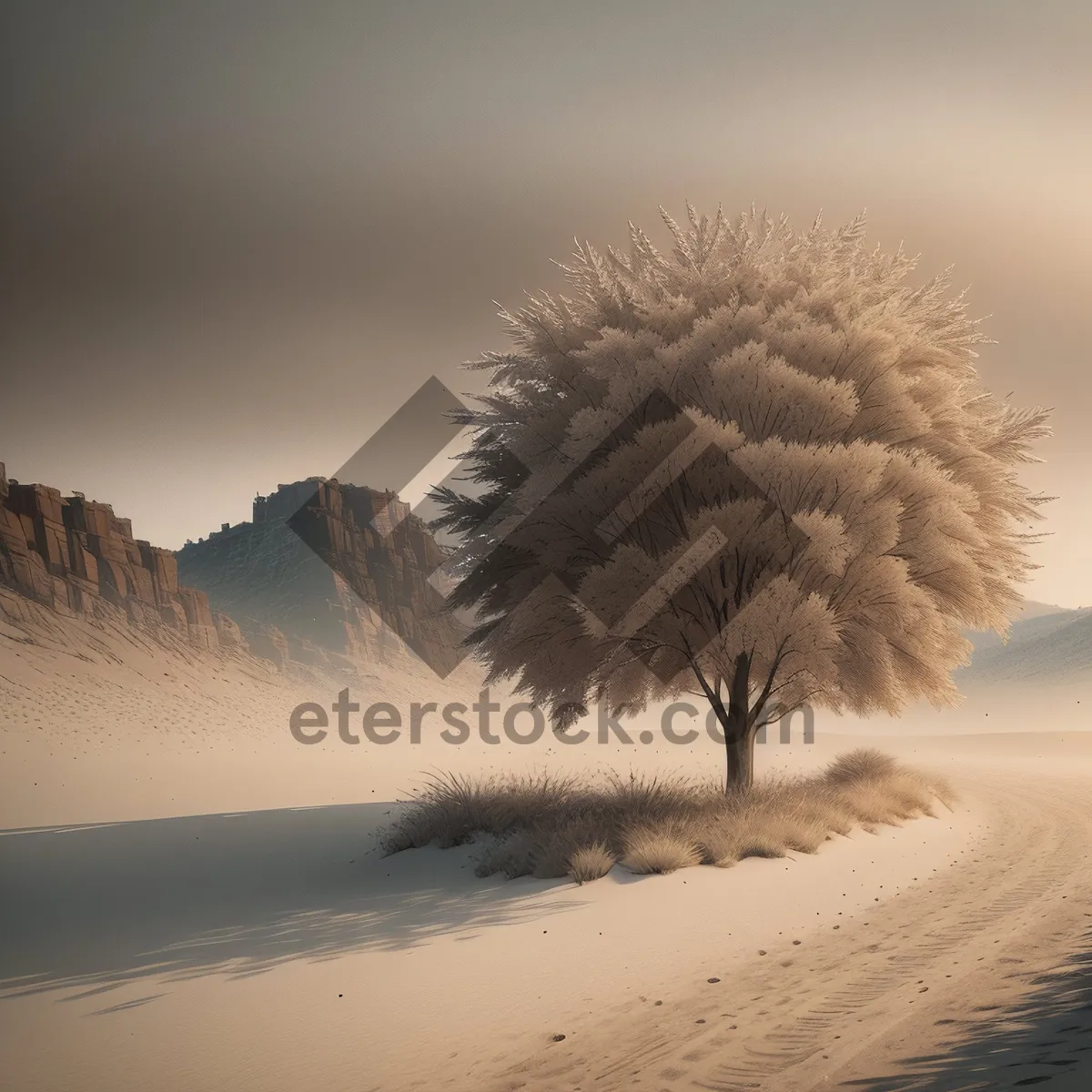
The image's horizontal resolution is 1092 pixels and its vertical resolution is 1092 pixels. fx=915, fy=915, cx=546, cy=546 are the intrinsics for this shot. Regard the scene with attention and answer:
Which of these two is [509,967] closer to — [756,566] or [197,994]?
[197,994]

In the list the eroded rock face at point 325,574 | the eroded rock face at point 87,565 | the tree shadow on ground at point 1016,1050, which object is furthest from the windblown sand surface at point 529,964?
the eroded rock face at point 325,574

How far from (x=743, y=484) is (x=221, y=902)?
8.46m

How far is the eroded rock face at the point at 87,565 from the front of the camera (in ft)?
257

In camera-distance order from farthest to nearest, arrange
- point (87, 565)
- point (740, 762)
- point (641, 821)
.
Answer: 1. point (87, 565)
2. point (740, 762)
3. point (641, 821)

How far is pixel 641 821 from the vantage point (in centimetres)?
1158

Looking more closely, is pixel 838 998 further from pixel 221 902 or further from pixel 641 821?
pixel 221 902

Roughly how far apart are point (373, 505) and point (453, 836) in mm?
111538

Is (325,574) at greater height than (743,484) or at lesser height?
greater

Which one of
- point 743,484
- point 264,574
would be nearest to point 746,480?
point 743,484

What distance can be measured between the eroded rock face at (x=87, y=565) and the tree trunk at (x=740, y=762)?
238 feet

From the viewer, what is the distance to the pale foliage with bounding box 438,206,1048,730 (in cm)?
1200

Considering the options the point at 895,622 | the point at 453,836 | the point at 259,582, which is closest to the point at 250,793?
the point at 453,836

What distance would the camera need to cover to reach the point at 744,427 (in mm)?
12766

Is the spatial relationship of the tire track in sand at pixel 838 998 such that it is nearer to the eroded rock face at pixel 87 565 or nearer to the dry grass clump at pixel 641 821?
the dry grass clump at pixel 641 821
